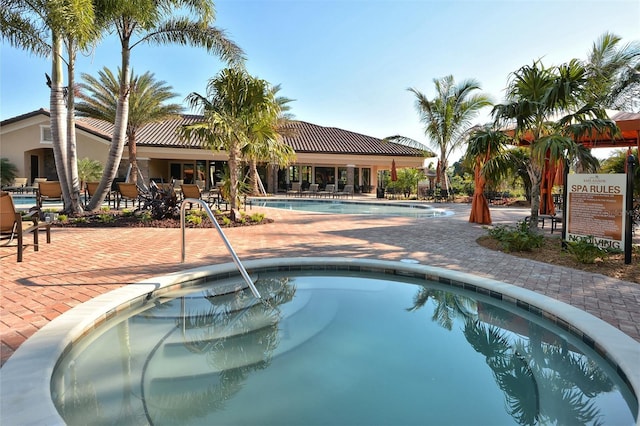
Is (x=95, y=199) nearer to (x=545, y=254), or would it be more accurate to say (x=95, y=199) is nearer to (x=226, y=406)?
(x=226, y=406)

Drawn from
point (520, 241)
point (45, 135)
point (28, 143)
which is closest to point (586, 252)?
point (520, 241)

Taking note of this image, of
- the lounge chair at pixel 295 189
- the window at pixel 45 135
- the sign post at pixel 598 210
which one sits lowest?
the sign post at pixel 598 210

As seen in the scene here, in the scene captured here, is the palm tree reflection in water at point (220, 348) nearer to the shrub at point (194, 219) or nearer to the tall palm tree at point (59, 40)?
the shrub at point (194, 219)

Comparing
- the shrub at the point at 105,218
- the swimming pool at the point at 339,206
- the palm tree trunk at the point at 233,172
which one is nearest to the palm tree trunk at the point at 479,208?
the swimming pool at the point at 339,206

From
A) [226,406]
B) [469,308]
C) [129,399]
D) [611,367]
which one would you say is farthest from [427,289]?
[129,399]

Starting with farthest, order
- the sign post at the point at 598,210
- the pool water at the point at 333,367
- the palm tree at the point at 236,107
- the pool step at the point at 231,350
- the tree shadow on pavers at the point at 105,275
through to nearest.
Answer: the palm tree at the point at 236,107 → the sign post at the point at 598,210 → the tree shadow on pavers at the point at 105,275 → the pool step at the point at 231,350 → the pool water at the point at 333,367

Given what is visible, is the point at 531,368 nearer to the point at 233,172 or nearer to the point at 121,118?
the point at 233,172

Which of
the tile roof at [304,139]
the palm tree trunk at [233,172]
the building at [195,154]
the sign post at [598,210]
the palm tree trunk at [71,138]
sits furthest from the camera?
the tile roof at [304,139]

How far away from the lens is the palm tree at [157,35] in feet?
39.5

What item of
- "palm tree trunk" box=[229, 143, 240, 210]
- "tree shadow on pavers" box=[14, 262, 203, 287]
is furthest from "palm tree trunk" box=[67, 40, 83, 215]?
"tree shadow on pavers" box=[14, 262, 203, 287]

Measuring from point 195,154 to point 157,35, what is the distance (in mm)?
15529

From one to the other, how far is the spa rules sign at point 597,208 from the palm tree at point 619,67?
1318 centimetres

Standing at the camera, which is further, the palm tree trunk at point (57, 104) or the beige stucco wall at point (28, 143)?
the beige stucco wall at point (28, 143)

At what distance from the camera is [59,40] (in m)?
11.0
